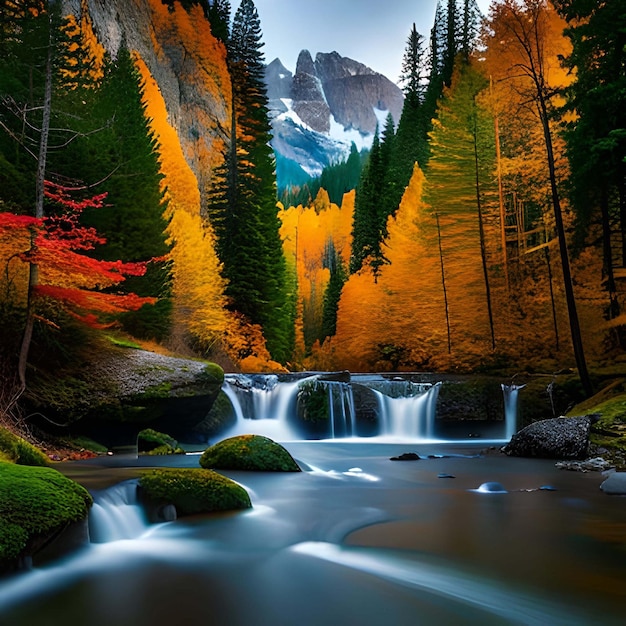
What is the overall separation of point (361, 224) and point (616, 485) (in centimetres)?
3340

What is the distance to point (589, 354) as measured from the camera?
17.8 metres

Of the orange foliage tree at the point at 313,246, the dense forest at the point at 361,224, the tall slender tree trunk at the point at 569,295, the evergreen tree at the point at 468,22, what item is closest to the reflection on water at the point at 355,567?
the dense forest at the point at 361,224

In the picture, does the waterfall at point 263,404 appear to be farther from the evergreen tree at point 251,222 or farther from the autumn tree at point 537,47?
the evergreen tree at point 251,222

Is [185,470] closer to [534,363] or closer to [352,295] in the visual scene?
[534,363]

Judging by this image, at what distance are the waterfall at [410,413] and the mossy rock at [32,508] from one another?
44.3ft

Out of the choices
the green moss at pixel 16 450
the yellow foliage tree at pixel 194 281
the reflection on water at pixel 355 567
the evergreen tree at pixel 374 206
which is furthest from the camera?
the evergreen tree at pixel 374 206

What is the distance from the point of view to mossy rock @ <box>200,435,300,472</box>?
8750 mm

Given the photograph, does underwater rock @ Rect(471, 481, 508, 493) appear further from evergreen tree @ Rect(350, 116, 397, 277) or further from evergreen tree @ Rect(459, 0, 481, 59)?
evergreen tree @ Rect(459, 0, 481, 59)

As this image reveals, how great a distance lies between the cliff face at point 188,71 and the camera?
117 feet

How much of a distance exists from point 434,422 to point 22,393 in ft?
40.0

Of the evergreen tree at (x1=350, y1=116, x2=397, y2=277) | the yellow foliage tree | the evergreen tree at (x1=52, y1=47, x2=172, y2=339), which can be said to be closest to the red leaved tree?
the evergreen tree at (x1=52, y1=47, x2=172, y2=339)

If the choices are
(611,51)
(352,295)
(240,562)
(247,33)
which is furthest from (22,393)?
(247,33)

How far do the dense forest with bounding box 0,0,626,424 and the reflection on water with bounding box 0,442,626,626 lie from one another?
5893 millimetres

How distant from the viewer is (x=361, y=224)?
39375 mm
